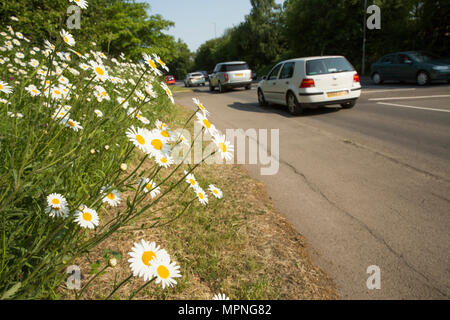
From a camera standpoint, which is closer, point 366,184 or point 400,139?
point 366,184

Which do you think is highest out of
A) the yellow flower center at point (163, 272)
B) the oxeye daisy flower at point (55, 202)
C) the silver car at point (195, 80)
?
the silver car at point (195, 80)

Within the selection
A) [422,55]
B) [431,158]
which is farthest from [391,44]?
[431,158]

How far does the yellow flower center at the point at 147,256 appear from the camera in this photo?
1.08 m

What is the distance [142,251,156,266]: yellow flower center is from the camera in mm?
1082

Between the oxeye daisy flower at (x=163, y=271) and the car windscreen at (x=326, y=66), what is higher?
the car windscreen at (x=326, y=66)

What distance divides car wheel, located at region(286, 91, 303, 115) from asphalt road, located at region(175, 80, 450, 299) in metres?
1.80

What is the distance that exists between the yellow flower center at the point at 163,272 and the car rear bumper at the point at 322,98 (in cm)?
781

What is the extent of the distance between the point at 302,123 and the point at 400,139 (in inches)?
99.7

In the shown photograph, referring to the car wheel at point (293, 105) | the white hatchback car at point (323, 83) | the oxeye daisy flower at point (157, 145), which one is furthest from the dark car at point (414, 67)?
the oxeye daisy flower at point (157, 145)

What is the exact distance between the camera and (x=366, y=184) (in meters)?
3.60

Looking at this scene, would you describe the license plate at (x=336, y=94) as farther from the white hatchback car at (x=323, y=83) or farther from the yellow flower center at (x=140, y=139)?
the yellow flower center at (x=140, y=139)

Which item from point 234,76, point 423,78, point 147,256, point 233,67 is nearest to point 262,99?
point 423,78

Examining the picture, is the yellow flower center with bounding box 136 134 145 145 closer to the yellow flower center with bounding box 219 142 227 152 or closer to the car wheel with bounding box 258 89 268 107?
the yellow flower center with bounding box 219 142 227 152
